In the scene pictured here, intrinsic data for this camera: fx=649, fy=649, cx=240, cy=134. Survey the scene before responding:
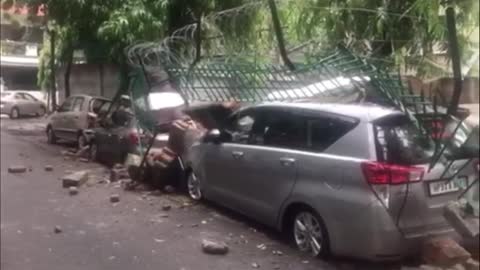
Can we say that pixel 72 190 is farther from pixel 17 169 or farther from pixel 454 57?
pixel 454 57

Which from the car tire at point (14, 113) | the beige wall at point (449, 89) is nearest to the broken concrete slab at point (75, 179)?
the car tire at point (14, 113)

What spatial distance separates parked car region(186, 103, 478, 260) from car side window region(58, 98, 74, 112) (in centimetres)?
249

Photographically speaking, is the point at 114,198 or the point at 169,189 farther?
the point at 169,189

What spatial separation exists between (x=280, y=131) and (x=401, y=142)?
144 centimetres

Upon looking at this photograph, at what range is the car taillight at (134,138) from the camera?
6.00 m

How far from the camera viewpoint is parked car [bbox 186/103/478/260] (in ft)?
10.3

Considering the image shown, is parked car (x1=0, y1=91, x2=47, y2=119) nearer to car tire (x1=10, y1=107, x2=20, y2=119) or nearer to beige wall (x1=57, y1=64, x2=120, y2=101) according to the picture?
car tire (x1=10, y1=107, x2=20, y2=119)

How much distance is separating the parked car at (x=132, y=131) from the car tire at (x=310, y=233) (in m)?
1.59

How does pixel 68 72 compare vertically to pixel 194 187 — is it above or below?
above

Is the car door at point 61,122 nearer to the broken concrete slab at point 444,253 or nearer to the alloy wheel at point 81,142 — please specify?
the alloy wheel at point 81,142

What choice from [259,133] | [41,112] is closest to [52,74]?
[259,133]

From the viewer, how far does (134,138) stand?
6.16 meters

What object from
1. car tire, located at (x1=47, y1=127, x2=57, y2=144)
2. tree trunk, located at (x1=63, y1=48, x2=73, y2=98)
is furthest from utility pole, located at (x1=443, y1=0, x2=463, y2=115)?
car tire, located at (x1=47, y1=127, x2=57, y2=144)

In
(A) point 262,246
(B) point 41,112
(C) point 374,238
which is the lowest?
(A) point 262,246
